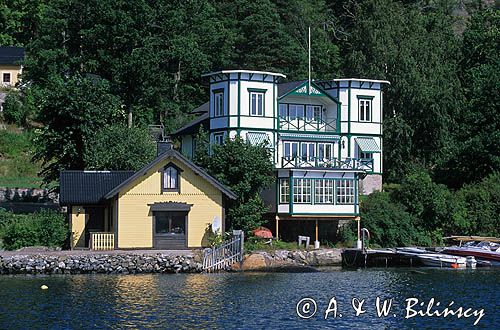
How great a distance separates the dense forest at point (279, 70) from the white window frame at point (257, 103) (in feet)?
27.9

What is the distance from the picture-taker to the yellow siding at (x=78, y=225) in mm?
52656

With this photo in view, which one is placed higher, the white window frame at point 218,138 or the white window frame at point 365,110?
the white window frame at point 365,110

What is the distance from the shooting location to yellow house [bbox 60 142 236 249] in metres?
52.3

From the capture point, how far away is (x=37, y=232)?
51.5m

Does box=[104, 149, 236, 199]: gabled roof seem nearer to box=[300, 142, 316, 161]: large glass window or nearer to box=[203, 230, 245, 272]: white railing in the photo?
box=[203, 230, 245, 272]: white railing

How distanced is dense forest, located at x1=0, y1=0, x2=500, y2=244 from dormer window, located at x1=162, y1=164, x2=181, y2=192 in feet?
26.5

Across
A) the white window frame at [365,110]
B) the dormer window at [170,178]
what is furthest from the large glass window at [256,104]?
the dormer window at [170,178]

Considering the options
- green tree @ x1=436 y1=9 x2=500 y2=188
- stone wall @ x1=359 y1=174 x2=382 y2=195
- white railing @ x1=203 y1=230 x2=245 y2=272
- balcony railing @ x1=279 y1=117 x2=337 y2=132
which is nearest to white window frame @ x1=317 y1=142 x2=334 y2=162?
balcony railing @ x1=279 y1=117 x2=337 y2=132

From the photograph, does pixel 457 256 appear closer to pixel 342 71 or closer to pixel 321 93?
pixel 321 93

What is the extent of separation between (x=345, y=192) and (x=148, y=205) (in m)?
12.9

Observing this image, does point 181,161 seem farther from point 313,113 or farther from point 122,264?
point 313,113

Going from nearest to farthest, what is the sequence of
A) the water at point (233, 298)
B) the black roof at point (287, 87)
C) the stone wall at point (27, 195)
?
the water at point (233, 298) → the black roof at point (287, 87) → the stone wall at point (27, 195)

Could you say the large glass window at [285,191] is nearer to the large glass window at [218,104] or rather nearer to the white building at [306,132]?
the white building at [306,132]

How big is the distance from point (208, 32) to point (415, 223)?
3034 cm
